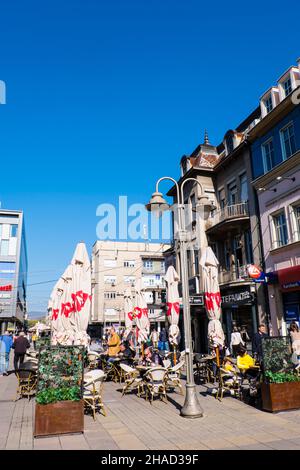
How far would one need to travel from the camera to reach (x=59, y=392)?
6.43 meters

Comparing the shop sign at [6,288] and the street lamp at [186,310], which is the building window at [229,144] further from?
the shop sign at [6,288]

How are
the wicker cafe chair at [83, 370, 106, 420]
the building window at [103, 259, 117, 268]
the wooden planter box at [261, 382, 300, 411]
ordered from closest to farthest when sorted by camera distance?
the wooden planter box at [261, 382, 300, 411] < the wicker cafe chair at [83, 370, 106, 420] < the building window at [103, 259, 117, 268]

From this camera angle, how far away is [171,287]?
14.6 metres

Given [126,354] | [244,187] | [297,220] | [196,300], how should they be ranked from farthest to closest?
[196,300]
[244,187]
[297,220]
[126,354]

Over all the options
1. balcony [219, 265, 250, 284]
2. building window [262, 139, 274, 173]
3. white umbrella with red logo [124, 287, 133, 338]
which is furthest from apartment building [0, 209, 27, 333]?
building window [262, 139, 274, 173]

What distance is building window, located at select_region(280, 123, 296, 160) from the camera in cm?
1648

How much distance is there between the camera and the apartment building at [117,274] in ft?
193

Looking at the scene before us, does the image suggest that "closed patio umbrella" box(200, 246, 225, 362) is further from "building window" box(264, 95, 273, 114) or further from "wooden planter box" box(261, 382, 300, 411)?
"building window" box(264, 95, 273, 114)

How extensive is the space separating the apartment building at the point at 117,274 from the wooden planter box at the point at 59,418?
48.5m

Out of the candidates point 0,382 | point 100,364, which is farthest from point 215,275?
point 0,382

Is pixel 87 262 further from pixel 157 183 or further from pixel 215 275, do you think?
pixel 215 275

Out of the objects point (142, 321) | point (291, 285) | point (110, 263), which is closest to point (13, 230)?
point (110, 263)

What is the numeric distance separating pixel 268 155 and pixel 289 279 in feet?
22.4

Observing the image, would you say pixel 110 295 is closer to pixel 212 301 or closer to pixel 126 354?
pixel 126 354
